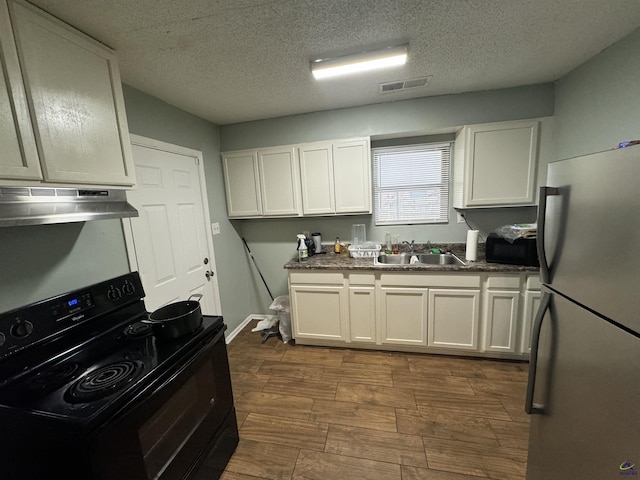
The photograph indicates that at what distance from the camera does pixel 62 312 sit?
4.05 ft

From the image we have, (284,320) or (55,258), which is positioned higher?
(55,258)

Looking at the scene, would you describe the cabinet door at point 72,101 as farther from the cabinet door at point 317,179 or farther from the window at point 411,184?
the window at point 411,184

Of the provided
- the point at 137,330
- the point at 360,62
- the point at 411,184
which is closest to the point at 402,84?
the point at 360,62

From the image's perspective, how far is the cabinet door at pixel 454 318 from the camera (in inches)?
89.1

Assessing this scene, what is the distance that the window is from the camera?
9.11 feet

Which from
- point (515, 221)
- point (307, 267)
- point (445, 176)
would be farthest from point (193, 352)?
point (515, 221)

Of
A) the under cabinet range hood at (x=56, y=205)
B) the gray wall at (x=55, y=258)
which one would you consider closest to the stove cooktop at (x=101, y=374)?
the gray wall at (x=55, y=258)

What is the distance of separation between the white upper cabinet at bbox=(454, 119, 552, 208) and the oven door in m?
2.54

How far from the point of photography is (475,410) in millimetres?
1814

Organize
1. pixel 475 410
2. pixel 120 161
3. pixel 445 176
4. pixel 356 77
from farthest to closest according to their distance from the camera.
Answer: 1. pixel 445 176
2. pixel 356 77
3. pixel 475 410
4. pixel 120 161

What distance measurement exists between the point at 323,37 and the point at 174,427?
2.18 m

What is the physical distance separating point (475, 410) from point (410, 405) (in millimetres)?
450

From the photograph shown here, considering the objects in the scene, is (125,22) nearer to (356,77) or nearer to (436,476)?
(356,77)

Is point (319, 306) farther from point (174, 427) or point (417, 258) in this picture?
point (174, 427)
